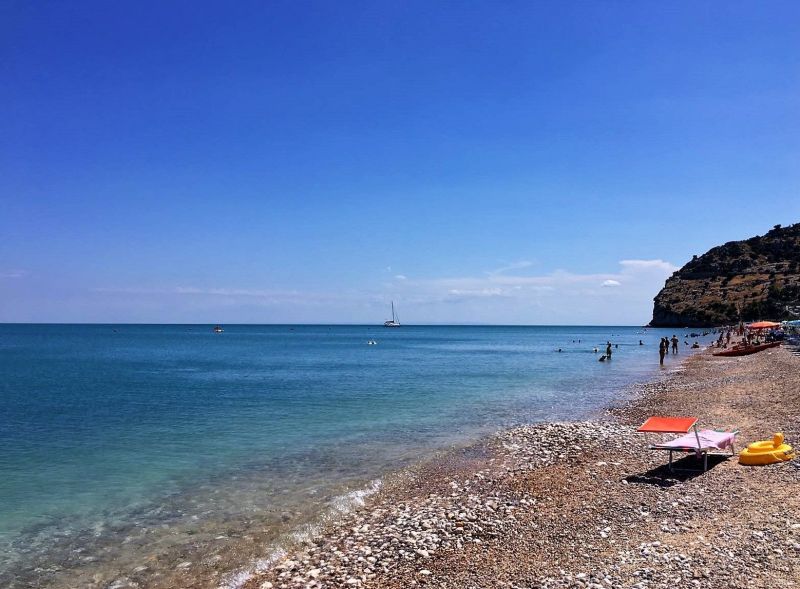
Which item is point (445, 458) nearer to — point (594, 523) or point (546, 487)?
point (546, 487)

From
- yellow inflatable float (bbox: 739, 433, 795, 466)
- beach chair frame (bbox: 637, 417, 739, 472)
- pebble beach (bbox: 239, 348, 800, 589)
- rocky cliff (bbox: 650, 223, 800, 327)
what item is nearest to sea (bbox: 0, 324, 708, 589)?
pebble beach (bbox: 239, 348, 800, 589)

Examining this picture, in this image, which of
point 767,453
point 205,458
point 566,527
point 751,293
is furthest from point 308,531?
point 751,293

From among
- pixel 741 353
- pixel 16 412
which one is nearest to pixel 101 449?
pixel 16 412

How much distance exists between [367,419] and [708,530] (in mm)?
20408

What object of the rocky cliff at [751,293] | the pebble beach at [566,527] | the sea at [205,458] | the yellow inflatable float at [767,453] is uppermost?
the rocky cliff at [751,293]

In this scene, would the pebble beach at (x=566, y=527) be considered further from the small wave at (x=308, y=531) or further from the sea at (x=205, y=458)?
the sea at (x=205, y=458)

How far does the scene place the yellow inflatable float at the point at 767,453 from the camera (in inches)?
594

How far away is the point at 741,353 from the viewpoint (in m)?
59.6

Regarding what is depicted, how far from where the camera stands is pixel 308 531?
1356 centimetres

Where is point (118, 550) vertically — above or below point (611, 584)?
below

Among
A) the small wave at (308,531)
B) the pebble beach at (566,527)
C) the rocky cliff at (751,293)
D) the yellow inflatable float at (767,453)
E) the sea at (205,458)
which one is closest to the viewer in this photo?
the pebble beach at (566,527)

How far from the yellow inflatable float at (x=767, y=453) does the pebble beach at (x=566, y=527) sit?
0.38 meters

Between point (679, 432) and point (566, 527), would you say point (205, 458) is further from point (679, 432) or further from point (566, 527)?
point (679, 432)

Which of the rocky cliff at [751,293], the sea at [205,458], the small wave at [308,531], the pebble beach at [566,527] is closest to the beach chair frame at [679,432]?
the pebble beach at [566,527]
